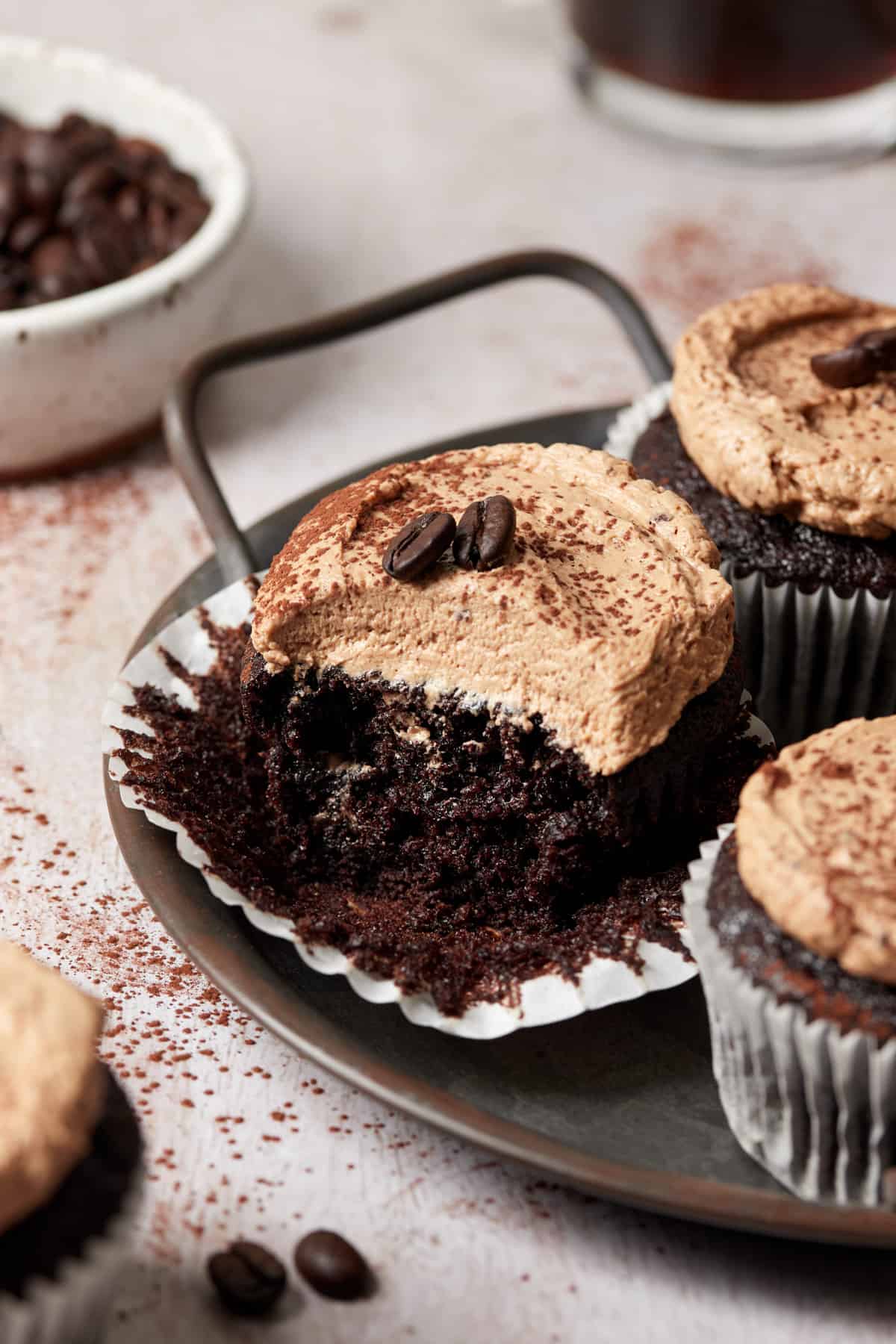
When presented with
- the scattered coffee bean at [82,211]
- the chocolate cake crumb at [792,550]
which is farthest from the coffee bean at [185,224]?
the chocolate cake crumb at [792,550]

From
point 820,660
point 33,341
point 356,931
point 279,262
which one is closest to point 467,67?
point 279,262

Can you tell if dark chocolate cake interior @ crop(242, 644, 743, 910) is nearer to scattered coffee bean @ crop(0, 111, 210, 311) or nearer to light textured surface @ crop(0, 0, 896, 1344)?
light textured surface @ crop(0, 0, 896, 1344)

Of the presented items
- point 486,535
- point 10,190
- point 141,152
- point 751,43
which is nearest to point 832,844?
point 486,535

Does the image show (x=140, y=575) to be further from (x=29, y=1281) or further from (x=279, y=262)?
(x=29, y=1281)

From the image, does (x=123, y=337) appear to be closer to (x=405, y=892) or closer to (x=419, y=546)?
(x=419, y=546)

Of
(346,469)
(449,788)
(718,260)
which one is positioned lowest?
(346,469)

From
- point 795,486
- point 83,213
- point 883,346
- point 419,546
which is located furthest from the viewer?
point 83,213

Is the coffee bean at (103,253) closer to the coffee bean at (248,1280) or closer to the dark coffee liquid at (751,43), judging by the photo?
the dark coffee liquid at (751,43)
